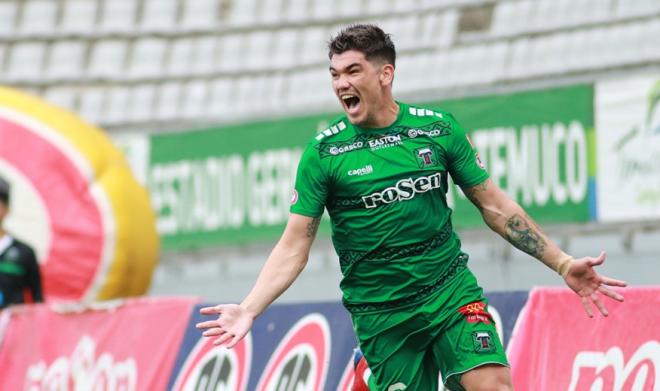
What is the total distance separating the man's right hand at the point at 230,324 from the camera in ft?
15.6

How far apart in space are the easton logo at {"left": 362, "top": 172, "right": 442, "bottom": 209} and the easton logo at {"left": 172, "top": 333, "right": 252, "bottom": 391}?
2683 mm

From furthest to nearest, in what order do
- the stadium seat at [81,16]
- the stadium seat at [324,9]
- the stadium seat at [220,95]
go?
1. the stadium seat at [81,16]
2. the stadium seat at [220,95]
3. the stadium seat at [324,9]

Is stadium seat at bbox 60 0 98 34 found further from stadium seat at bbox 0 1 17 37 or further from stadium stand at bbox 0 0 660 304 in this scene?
stadium seat at bbox 0 1 17 37

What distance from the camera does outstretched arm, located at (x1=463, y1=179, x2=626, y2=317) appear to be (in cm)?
498

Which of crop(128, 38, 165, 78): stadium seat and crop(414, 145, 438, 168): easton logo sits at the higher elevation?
crop(128, 38, 165, 78): stadium seat

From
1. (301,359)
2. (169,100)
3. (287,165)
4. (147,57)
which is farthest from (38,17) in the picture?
(301,359)

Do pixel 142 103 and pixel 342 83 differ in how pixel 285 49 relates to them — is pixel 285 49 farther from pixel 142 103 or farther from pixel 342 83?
pixel 342 83

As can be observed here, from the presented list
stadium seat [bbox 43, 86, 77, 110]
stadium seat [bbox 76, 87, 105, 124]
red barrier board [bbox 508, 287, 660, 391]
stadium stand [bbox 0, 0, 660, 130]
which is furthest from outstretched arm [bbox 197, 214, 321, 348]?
Answer: stadium seat [bbox 43, 86, 77, 110]

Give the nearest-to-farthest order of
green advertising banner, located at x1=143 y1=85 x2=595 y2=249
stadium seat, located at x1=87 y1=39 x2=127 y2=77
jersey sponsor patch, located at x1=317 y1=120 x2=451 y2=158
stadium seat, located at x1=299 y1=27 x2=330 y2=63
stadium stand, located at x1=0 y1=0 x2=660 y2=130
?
jersey sponsor patch, located at x1=317 y1=120 x2=451 y2=158 < green advertising banner, located at x1=143 y1=85 x2=595 y2=249 < stadium stand, located at x1=0 y1=0 x2=660 y2=130 < stadium seat, located at x1=299 y1=27 x2=330 y2=63 < stadium seat, located at x1=87 y1=39 x2=127 y2=77

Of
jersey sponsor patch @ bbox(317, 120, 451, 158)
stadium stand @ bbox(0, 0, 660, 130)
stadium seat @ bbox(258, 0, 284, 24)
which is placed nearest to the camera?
jersey sponsor patch @ bbox(317, 120, 451, 158)

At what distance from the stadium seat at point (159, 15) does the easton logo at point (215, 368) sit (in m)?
11.0

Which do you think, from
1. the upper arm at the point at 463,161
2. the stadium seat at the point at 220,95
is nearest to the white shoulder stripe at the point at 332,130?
the upper arm at the point at 463,161

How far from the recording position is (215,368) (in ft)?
25.1

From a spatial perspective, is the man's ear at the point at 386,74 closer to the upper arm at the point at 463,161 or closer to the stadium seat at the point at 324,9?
the upper arm at the point at 463,161
